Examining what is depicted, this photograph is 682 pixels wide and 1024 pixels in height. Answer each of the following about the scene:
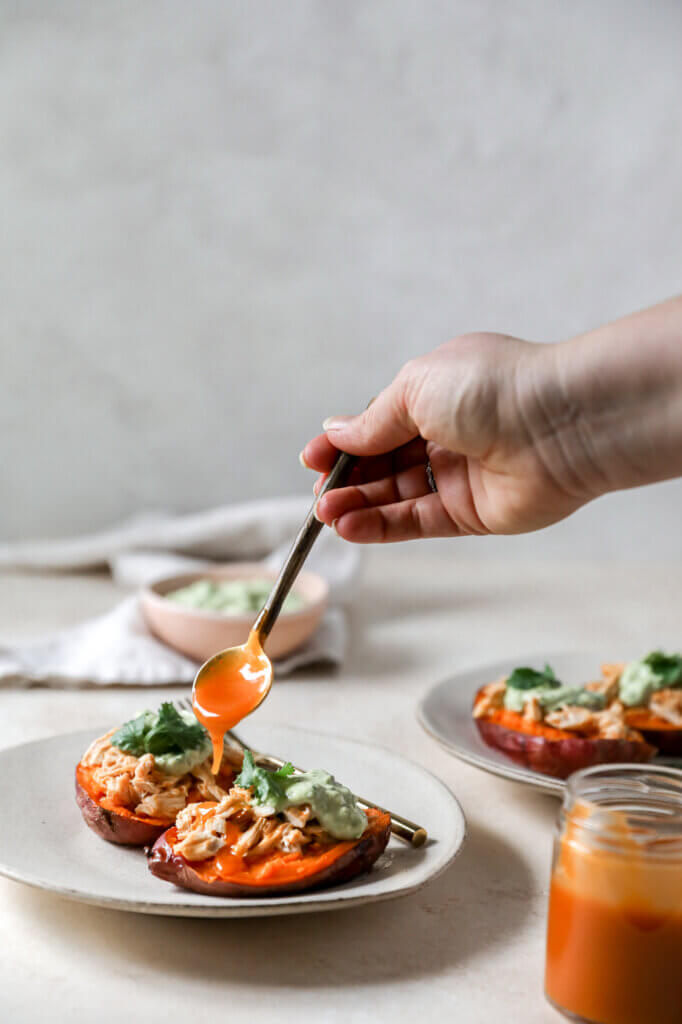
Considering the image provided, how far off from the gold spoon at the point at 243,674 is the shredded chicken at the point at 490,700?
332 millimetres

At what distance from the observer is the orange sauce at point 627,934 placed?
0.79m

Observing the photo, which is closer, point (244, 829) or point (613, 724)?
point (244, 829)

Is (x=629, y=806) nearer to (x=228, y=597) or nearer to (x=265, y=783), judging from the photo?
(x=265, y=783)

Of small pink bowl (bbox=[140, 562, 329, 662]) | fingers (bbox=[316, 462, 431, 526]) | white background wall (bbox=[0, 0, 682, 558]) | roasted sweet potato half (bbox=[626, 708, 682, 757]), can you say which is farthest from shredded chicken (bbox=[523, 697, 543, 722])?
white background wall (bbox=[0, 0, 682, 558])

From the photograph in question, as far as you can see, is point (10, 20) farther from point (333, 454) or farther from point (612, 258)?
point (333, 454)

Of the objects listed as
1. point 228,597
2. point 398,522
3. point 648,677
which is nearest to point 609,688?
point 648,677

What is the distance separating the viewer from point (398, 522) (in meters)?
1.31

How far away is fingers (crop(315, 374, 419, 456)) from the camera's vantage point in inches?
44.8

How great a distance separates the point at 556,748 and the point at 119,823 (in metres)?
0.49

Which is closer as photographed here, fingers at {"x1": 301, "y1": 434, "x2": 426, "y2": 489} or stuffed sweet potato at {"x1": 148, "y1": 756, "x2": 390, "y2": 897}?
stuffed sweet potato at {"x1": 148, "y1": 756, "x2": 390, "y2": 897}

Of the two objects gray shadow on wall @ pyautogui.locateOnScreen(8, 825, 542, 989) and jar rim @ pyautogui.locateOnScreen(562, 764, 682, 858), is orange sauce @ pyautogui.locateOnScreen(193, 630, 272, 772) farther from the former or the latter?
jar rim @ pyautogui.locateOnScreen(562, 764, 682, 858)

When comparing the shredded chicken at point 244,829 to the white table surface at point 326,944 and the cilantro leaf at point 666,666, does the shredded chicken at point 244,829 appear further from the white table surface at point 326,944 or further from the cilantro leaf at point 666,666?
the cilantro leaf at point 666,666

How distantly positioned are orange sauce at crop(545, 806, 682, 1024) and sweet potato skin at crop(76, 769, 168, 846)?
39 cm

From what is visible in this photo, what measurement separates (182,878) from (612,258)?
2279 mm
